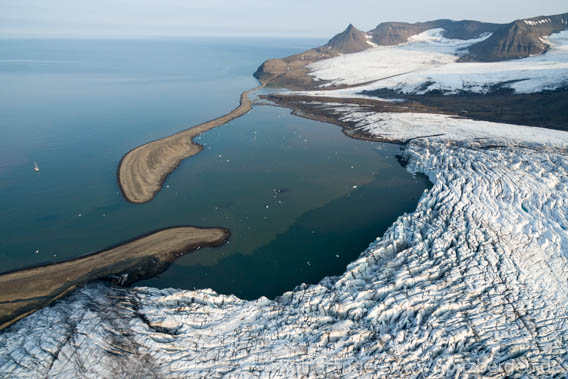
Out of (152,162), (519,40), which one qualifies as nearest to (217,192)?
(152,162)

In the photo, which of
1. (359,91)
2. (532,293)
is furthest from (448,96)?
(532,293)

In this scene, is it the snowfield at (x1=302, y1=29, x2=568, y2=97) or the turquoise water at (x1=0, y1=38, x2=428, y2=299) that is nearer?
the turquoise water at (x1=0, y1=38, x2=428, y2=299)

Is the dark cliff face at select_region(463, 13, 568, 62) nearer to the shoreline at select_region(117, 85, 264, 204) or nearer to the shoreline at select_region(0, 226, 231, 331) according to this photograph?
the shoreline at select_region(117, 85, 264, 204)

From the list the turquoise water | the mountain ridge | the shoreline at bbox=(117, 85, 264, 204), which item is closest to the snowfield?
the mountain ridge

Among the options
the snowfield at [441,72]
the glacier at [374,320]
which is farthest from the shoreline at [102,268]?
the snowfield at [441,72]

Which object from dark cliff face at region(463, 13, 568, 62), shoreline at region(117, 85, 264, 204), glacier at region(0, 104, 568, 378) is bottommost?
glacier at region(0, 104, 568, 378)

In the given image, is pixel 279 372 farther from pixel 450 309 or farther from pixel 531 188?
pixel 531 188
